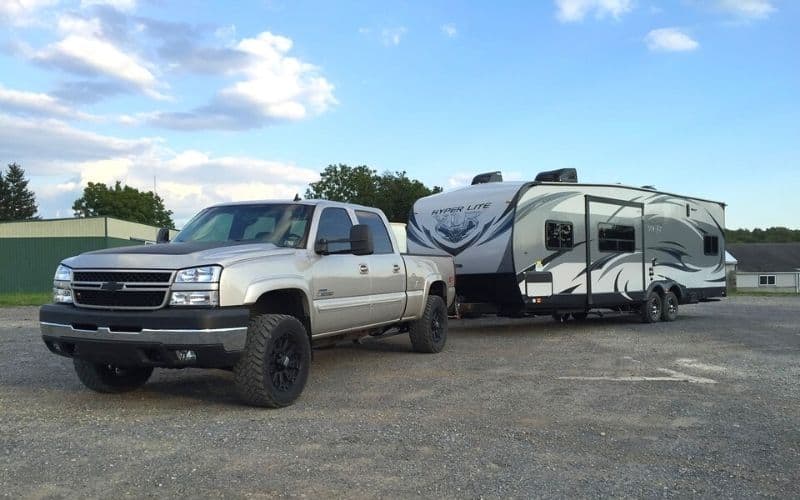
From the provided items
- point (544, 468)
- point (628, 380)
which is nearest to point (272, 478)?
point (544, 468)

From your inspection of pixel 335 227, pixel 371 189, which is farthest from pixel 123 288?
pixel 371 189

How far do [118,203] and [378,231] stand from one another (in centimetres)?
7620

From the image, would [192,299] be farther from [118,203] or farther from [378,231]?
[118,203]

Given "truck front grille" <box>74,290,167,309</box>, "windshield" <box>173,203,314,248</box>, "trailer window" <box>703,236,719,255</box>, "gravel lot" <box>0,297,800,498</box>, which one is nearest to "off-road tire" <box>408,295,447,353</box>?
"gravel lot" <box>0,297,800,498</box>

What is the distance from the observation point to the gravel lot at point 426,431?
4246mm

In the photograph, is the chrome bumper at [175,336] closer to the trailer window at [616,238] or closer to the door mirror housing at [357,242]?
the door mirror housing at [357,242]

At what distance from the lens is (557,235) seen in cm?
1237

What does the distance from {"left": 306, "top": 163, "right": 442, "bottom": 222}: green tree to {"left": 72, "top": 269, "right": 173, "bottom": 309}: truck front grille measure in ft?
142

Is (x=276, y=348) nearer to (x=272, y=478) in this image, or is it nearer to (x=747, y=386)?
(x=272, y=478)

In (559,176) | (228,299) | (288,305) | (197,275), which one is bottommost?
(288,305)

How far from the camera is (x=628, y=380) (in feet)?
25.5

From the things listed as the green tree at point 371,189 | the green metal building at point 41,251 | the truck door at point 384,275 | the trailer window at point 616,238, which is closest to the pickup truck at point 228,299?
the truck door at point 384,275

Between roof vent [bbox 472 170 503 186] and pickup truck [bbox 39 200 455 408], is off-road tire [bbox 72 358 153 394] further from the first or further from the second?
roof vent [bbox 472 170 503 186]

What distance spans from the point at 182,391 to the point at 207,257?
1.94 m
